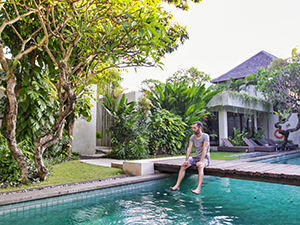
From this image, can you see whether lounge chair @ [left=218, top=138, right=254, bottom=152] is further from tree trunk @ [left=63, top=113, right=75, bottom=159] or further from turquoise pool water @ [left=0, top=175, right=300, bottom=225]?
tree trunk @ [left=63, top=113, right=75, bottom=159]

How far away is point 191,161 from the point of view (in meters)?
5.38

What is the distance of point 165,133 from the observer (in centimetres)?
992

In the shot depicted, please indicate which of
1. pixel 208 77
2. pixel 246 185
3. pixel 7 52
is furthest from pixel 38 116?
pixel 208 77

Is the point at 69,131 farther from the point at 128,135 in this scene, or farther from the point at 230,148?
the point at 230,148

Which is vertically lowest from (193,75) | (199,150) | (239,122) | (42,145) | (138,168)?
(138,168)

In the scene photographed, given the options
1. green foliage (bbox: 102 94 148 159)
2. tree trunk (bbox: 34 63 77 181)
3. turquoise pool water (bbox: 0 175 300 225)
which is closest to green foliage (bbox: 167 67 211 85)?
green foliage (bbox: 102 94 148 159)

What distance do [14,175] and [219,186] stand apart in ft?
14.8

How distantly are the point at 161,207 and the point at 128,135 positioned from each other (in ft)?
15.8

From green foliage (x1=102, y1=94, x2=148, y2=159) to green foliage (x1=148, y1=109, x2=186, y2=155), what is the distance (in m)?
0.51

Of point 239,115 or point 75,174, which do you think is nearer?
point 75,174

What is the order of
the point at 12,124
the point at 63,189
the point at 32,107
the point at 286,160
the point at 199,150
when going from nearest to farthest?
the point at 63,189 < the point at 12,124 < the point at 199,150 < the point at 32,107 < the point at 286,160

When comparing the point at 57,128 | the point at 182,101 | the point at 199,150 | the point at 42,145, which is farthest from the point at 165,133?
the point at 42,145

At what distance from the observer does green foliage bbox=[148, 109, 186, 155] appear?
9470 millimetres

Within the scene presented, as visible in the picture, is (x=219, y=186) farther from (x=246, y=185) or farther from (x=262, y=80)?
(x=262, y=80)
